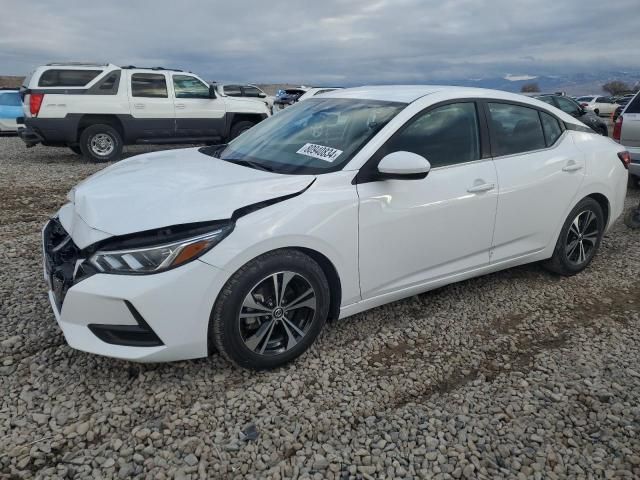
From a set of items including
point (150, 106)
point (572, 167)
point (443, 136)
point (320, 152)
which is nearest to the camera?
point (320, 152)

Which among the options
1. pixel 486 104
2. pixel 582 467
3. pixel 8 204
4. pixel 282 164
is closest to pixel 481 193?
pixel 486 104

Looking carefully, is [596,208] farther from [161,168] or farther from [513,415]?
[161,168]

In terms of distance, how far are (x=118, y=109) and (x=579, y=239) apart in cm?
908

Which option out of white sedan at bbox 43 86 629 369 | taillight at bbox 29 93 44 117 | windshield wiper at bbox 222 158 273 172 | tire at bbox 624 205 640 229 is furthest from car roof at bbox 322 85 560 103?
taillight at bbox 29 93 44 117

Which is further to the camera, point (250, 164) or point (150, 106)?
point (150, 106)

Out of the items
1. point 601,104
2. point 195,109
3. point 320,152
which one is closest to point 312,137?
point 320,152

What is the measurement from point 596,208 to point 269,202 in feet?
10.1

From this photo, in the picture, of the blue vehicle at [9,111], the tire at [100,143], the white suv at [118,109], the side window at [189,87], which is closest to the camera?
the white suv at [118,109]

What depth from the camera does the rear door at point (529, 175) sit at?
142 inches

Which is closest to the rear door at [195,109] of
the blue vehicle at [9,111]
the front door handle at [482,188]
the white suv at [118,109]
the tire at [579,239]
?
the white suv at [118,109]

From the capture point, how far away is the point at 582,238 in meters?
4.30

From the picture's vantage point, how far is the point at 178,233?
2.50m

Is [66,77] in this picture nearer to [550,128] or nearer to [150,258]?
[150,258]

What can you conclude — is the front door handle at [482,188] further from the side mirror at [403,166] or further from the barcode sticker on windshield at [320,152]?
the barcode sticker on windshield at [320,152]
